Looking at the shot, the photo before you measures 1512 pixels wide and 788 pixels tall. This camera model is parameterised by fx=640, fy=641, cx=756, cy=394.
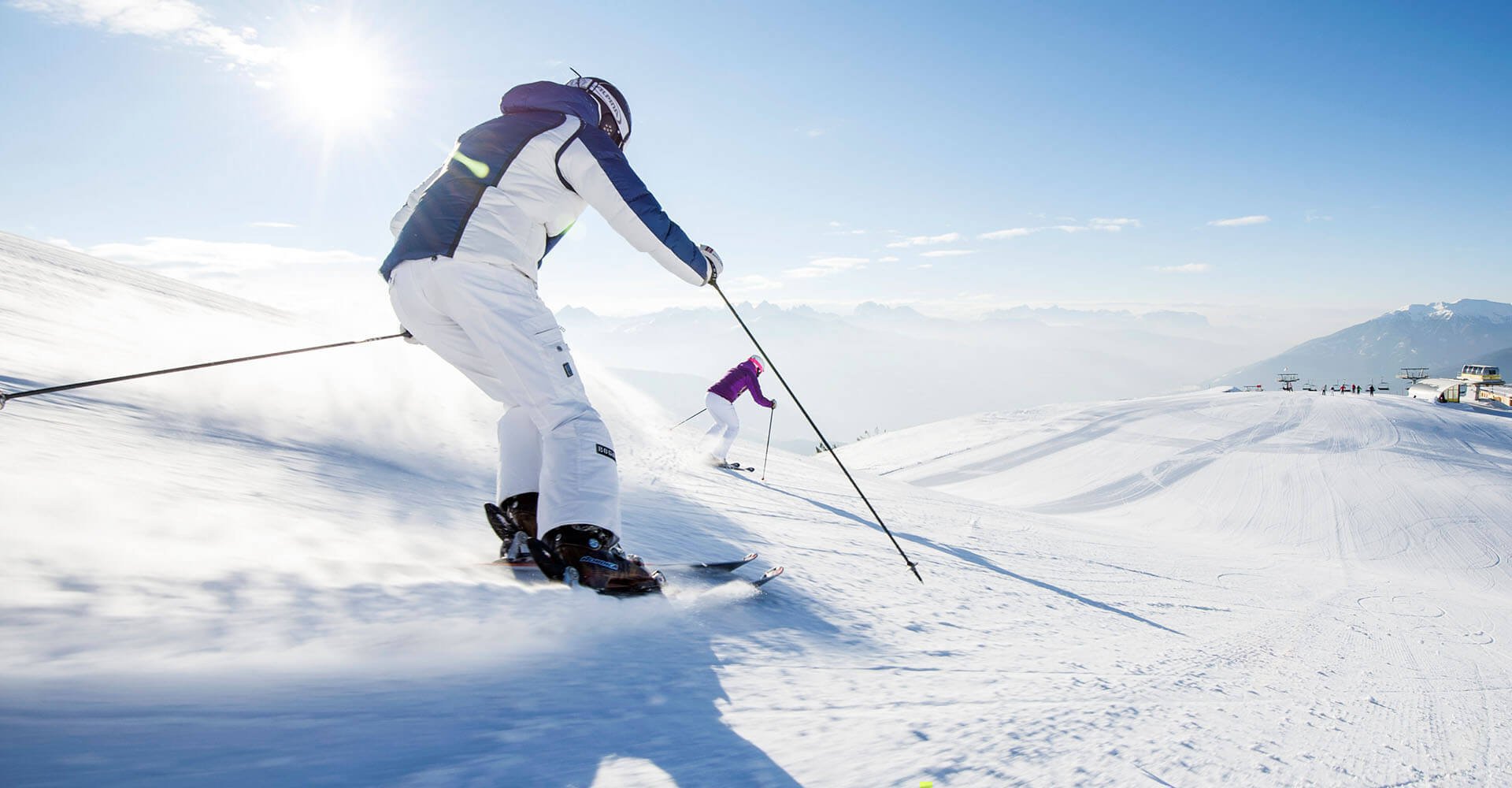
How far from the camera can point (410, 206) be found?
269cm

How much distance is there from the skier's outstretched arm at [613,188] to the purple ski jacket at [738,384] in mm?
7318

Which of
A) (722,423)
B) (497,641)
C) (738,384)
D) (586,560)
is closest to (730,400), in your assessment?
(738,384)

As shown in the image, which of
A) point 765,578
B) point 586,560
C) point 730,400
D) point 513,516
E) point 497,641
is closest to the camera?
point 497,641

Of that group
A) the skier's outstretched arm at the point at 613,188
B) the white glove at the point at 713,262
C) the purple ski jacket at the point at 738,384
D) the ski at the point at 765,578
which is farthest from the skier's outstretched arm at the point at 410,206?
the purple ski jacket at the point at 738,384

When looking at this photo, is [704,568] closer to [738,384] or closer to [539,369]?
[539,369]

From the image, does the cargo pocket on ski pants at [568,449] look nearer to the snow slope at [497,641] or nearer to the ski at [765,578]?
the snow slope at [497,641]

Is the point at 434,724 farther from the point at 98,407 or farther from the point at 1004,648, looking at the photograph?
the point at 98,407

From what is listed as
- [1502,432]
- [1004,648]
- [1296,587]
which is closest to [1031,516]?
[1296,587]

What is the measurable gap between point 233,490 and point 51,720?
1.66 meters

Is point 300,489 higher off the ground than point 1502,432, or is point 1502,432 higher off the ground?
point 300,489

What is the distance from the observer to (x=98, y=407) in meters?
2.83

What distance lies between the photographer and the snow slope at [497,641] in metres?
1.16

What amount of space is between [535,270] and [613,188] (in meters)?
0.48

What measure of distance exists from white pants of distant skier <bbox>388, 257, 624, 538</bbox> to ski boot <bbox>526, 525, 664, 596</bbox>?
42 mm
